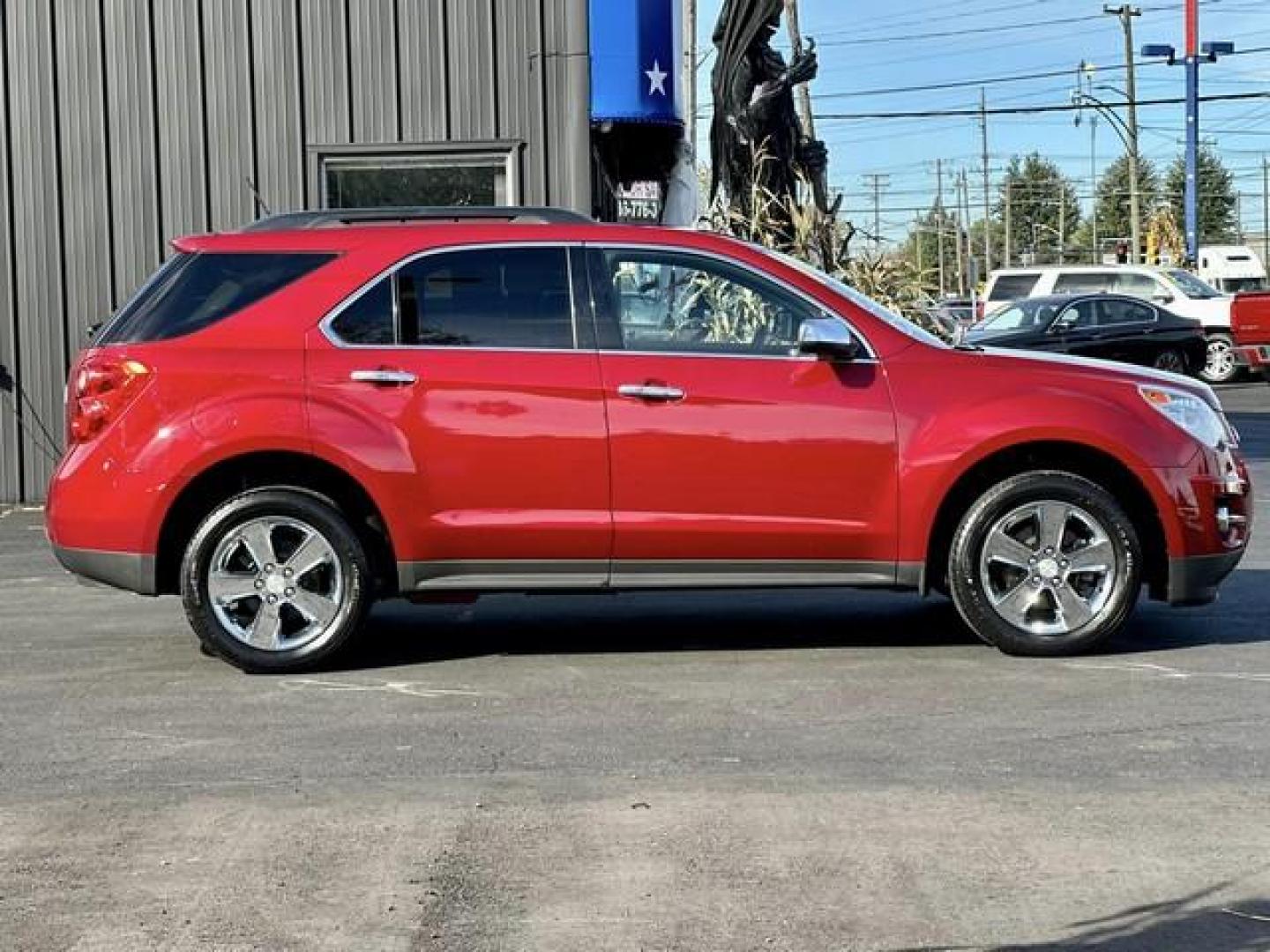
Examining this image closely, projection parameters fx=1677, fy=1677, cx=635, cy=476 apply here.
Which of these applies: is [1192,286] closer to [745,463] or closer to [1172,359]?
[1172,359]

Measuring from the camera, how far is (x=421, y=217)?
7.40 m

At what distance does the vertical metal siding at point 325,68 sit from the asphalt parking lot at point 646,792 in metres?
5.95

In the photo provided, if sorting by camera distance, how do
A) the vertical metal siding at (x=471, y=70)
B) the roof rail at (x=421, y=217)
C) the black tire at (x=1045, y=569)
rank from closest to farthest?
the black tire at (x=1045, y=569)
the roof rail at (x=421, y=217)
the vertical metal siding at (x=471, y=70)

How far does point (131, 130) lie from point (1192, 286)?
72.0 ft

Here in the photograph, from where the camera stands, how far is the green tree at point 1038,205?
4724 inches

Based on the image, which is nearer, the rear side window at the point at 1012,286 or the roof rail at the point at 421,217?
the roof rail at the point at 421,217

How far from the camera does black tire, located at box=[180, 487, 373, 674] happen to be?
6.82m

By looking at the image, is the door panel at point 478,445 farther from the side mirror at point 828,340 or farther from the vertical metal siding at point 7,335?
the vertical metal siding at point 7,335

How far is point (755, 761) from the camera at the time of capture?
551 cm

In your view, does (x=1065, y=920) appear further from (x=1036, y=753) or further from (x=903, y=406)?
(x=903, y=406)

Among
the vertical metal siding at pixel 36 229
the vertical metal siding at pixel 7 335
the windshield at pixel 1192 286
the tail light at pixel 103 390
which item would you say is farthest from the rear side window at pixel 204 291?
the windshield at pixel 1192 286

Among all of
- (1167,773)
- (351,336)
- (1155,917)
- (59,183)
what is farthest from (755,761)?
(59,183)

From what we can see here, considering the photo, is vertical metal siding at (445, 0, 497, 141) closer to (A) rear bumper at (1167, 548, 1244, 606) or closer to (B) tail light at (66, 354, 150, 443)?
(B) tail light at (66, 354, 150, 443)

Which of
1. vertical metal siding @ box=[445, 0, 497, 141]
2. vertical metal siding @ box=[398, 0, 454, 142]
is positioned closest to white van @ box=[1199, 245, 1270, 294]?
vertical metal siding @ box=[445, 0, 497, 141]
